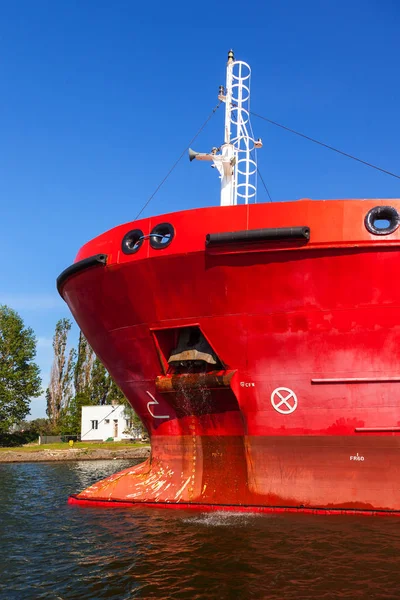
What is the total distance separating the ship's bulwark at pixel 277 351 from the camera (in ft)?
31.1

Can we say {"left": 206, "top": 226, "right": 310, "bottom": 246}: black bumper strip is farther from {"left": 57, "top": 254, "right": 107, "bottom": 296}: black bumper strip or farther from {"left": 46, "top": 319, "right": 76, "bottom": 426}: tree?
{"left": 46, "top": 319, "right": 76, "bottom": 426}: tree

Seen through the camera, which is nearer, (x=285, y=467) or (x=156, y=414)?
(x=285, y=467)

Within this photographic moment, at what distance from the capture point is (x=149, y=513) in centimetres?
1074

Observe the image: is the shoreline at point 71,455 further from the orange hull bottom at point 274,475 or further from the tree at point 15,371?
the orange hull bottom at point 274,475

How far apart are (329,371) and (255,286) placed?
2.05m

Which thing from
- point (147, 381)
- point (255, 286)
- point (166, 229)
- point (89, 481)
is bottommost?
point (89, 481)

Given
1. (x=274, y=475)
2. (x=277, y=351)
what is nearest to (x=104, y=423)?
(x=274, y=475)

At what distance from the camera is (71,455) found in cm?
3478

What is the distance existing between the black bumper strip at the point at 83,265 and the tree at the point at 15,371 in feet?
108

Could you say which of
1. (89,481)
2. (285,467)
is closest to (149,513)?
(285,467)

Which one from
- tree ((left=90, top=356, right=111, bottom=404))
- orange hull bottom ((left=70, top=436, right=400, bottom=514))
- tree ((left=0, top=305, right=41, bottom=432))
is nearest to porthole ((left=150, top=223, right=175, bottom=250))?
orange hull bottom ((left=70, top=436, right=400, bottom=514))

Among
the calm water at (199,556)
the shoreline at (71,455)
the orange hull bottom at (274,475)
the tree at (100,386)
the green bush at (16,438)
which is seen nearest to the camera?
the calm water at (199,556)

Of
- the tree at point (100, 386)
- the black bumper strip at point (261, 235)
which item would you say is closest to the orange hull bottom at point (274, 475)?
the black bumper strip at point (261, 235)

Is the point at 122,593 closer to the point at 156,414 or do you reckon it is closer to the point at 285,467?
the point at 285,467
